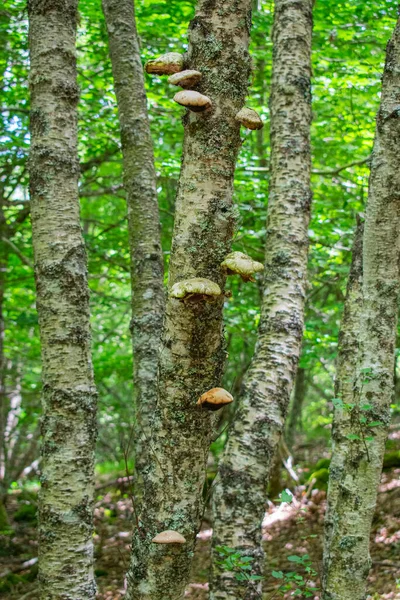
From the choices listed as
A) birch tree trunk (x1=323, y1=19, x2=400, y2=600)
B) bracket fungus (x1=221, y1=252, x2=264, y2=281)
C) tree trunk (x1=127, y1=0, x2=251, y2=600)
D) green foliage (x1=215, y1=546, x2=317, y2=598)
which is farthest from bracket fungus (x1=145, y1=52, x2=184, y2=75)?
green foliage (x1=215, y1=546, x2=317, y2=598)

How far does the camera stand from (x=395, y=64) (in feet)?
10.9

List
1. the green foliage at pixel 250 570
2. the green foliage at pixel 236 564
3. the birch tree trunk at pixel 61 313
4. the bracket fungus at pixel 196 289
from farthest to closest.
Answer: the green foliage at pixel 236 564, the green foliage at pixel 250 570, the birch tree trunk at pixel 61 313, the bracket fungus at pixel 196 289

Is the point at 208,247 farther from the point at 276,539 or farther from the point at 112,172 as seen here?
the point at 112,172

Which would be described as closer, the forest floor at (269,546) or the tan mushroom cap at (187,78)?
the tan mushroom cap at (187,78)

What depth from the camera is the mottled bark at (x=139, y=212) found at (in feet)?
14.0

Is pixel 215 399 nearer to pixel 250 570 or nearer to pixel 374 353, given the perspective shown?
pixel 374 353

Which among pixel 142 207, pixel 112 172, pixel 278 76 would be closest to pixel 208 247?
pixel 142 207

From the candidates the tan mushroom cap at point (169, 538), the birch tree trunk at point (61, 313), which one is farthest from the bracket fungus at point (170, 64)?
the tan mushroom cap at point (169, 538)

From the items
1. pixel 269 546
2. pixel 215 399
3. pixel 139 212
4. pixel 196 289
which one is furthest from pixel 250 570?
pixel 269 546

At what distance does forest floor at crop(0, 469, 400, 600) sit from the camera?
5.28 m

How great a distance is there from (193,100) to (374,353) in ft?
6.92

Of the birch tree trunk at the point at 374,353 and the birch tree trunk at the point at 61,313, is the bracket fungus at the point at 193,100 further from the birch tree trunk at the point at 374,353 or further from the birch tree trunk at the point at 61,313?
the birch tree trunk at the point at 374,353

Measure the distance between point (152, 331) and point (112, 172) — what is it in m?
6.99

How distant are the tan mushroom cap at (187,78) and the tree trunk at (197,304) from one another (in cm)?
3
